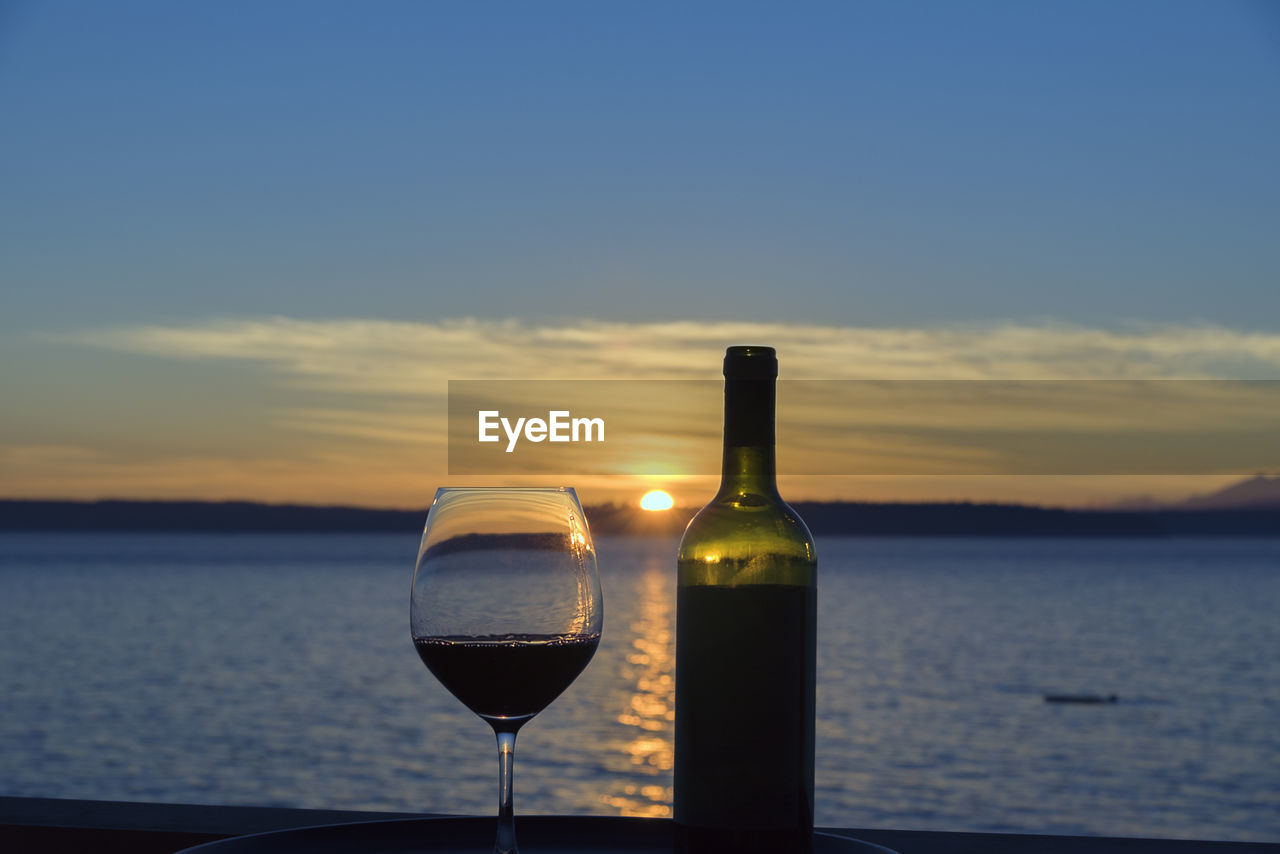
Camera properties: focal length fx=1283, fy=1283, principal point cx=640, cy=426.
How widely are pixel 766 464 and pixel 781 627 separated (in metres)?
0.17

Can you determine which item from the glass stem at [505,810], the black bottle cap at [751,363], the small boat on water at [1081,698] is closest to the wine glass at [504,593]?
the glass stem at [505,810]

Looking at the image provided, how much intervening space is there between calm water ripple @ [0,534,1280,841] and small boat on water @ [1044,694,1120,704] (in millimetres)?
755

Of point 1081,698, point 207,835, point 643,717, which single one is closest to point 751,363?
point 207,835

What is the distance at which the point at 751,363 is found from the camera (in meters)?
1.33

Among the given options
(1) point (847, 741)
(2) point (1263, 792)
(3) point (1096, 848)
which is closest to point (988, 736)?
(1) point (847, 741)

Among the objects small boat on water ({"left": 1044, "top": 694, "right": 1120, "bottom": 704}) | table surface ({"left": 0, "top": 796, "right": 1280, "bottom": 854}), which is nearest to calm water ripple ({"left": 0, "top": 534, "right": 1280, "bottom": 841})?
small boat on water ({"left": 1044, "top": 694, "right": 1120, "bottom": 704})

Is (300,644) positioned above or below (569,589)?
below

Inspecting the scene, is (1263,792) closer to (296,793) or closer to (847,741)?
(847,741)

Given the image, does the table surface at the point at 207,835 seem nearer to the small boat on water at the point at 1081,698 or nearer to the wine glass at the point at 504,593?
the wine glass at the point at 504,593

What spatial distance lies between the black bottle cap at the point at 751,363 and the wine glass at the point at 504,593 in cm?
22

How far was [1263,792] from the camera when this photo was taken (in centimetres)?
3062

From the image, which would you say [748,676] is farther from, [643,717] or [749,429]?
[643,717]

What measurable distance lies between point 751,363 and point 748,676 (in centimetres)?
32

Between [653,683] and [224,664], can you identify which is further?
[224,664]
